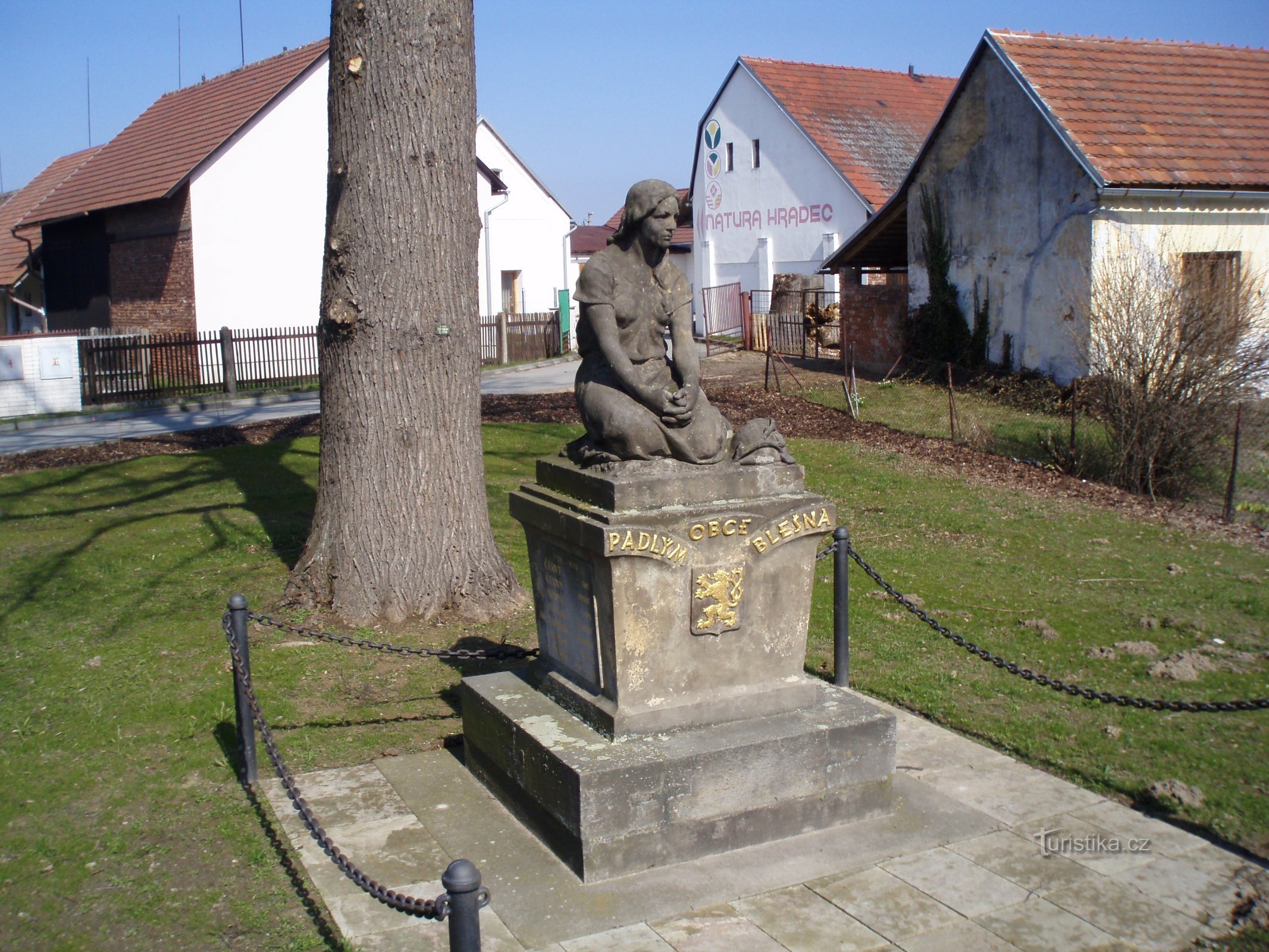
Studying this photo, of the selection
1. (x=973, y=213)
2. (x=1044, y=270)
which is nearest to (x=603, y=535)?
(x=1044, y=270)

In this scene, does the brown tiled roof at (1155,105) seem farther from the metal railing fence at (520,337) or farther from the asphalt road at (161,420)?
the metal railing fence at (520,337)

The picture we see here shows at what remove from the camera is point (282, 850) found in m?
4.69

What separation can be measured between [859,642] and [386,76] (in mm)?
4835

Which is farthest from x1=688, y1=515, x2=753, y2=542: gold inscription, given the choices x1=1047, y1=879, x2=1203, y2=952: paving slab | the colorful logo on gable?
the colorful logo on gable

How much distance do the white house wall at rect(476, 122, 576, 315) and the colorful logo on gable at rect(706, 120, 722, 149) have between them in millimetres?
4926

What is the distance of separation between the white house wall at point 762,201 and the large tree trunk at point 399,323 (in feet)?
72.1

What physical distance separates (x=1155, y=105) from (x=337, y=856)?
18416 millimetres

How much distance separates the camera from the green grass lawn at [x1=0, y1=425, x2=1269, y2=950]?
4484mm

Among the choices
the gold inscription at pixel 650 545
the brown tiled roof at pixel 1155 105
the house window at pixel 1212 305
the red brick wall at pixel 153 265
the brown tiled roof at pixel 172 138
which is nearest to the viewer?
the gold inscription at pixel 650 545

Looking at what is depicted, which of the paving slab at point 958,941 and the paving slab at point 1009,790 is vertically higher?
the paving slab at point 1009,790

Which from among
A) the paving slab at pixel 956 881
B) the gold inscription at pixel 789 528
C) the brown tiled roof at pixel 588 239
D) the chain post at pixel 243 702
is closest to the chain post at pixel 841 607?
the gold inscription at pixel 789 528

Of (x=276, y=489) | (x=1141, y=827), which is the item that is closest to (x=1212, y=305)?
(x=1141, y=827)

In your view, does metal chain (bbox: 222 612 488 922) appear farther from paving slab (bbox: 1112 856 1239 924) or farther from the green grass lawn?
paving slab (bbox: 1112 856 1239 924)

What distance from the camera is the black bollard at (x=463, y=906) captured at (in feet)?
9.03
